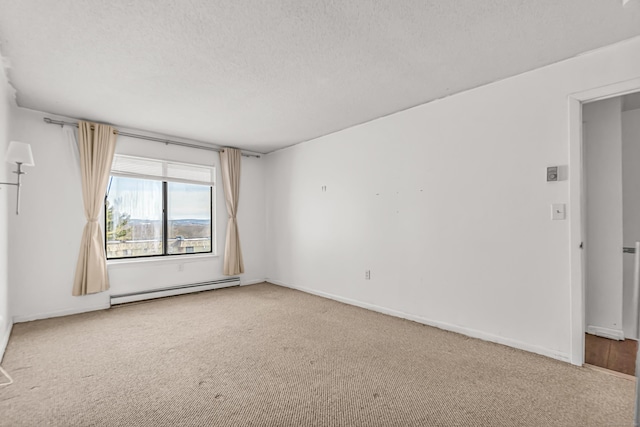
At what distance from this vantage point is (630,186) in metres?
3.46

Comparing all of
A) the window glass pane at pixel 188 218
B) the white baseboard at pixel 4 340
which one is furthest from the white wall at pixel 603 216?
the white baseboard at pixel 4 340

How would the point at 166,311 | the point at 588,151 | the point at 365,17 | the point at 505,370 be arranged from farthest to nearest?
1. the point at 166,311
2. the point at 588,151
3. the point at 505,370
4. the point at 365,17

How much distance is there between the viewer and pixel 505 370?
247 cm

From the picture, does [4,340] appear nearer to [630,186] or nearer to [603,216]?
[603,216]

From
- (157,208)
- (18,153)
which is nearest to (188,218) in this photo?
(157,208)

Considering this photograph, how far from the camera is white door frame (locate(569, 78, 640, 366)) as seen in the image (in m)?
2.56

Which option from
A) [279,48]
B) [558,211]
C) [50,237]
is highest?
[279,48]

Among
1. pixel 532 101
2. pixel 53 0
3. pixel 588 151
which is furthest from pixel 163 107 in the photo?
pixel 588 151

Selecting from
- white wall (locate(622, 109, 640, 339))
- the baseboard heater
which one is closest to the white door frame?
white wall (locate(622, 109, 640, 339))

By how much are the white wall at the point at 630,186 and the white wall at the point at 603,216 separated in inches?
12.0

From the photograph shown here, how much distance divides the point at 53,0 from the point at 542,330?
4.37m

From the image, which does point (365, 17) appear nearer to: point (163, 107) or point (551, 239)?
point (551, 239)

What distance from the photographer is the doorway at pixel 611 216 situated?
10.6 ft

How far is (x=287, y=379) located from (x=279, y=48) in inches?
101
